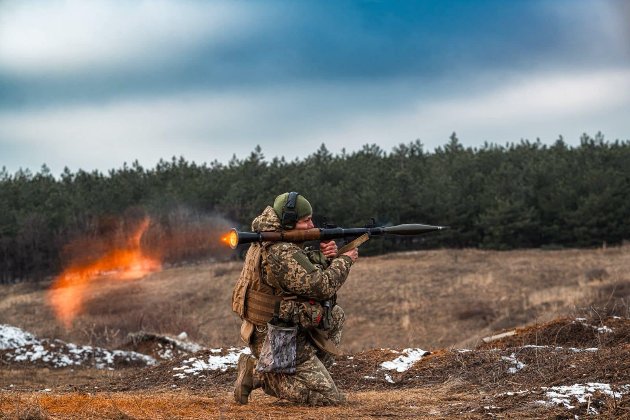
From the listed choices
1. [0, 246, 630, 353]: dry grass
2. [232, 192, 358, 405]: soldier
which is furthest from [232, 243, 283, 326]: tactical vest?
[0, 246, 630, 353]: dry grass

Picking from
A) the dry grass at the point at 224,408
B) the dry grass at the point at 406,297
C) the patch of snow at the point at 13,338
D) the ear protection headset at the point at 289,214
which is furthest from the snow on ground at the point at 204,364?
the dry grass at the point at 406,297

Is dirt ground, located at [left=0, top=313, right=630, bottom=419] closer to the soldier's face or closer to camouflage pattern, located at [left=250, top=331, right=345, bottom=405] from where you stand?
camouflage pattern, located at [left=250, top=331, right=345, bottom=405]

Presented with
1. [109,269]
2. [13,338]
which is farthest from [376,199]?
[13,338]

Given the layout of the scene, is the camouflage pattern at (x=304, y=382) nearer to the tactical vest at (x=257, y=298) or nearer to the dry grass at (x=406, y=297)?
the tactical vest at (x=257, y=298)

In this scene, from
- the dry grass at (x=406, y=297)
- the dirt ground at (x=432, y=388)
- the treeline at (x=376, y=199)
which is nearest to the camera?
the dirt ground at (x=432, y=388)

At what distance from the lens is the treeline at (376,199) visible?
58344mm

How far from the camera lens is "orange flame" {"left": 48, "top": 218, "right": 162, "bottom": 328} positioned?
58453 mm

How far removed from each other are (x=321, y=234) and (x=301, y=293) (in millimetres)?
678

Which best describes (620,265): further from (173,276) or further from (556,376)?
(556,376)

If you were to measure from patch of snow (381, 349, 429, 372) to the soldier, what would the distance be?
3.46 metres

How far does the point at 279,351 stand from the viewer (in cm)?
915

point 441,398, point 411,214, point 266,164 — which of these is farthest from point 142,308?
point 441,398

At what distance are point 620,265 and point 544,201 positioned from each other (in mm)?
9635

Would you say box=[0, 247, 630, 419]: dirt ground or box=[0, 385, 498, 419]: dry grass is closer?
box=[0, 385, 498, 419]: dry grass
